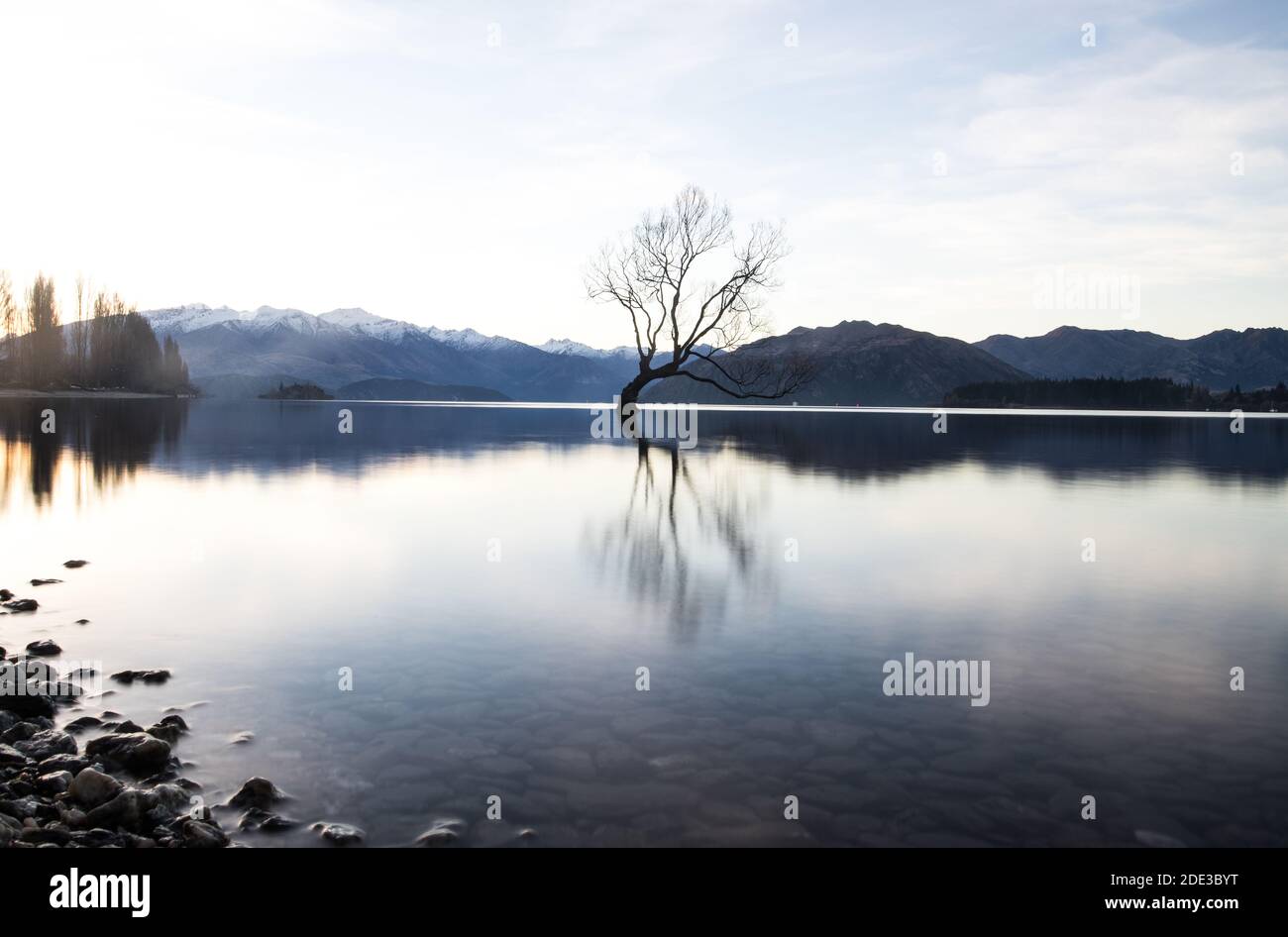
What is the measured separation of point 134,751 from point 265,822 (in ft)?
6.65

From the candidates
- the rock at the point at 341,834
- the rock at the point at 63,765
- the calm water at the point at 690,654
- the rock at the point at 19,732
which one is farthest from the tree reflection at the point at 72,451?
the rock at the point at 341,834

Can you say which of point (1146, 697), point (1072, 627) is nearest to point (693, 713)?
→ point (1146, 697)

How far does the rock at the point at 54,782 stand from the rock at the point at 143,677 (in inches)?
115

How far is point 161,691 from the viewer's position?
1051 cm

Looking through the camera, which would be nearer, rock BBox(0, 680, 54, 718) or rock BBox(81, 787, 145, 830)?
rock BBox(81, 787, 145, 830)

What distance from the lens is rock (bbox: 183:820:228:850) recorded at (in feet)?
22.4

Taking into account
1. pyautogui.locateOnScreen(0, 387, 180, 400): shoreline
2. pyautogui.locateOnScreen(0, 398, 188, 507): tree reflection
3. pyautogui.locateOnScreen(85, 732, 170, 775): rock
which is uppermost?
pyautogui.locateOnScreen(0, 387, 180, 400): shoreline

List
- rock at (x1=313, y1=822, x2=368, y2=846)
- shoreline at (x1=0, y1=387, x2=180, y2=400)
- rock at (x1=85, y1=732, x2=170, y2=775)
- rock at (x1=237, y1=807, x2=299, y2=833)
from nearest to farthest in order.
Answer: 1. rock at (x1=313, y1=822, x2=368, y2=846)
2. rock at (x1=237, y1=807, x2=299, y2=833)
3. rock at (x1=85, y1=732, x2=170, y2=775)
4. shoreline at (x1=0, y1=387, x2=180, y2=400)

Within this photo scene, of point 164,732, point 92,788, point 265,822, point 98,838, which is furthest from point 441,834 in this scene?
point 164,732

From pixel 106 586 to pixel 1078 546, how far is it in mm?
20882

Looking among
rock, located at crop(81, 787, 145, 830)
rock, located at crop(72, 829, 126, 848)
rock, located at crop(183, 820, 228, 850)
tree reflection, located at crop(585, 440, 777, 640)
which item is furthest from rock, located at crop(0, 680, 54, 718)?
tree reflection, located at crop(585, 440, 777, 640)

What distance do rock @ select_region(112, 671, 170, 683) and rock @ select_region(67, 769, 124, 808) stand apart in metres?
3.38

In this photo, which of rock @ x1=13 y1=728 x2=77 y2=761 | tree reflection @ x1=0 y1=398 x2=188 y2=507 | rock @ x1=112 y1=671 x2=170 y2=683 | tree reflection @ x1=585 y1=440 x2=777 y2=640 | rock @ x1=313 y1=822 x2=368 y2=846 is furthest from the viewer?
tree reflection @ x1=0 y1=398 x2=188 y2=507

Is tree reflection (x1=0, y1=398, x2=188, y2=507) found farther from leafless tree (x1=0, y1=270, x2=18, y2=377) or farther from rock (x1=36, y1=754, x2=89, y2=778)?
leafless tree (x1=0, y1=270, x2=18, y2=377)
